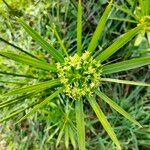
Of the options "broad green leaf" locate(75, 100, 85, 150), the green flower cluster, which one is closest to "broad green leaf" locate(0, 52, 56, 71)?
the green flower cluster

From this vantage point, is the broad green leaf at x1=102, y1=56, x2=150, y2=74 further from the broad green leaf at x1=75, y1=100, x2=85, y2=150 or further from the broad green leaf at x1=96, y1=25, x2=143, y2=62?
the broad green leaf at x1=75, y1=100, x2=85, y2=150

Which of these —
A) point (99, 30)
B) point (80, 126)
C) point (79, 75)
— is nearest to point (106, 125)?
point (80, 126)

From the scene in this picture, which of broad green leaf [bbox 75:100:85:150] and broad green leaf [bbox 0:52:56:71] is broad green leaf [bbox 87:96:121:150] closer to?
broad green leaf [bbox 75:100:85:150]

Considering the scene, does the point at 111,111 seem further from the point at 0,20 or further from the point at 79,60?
the point at 79,60

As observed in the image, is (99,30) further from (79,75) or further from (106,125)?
(106,125)

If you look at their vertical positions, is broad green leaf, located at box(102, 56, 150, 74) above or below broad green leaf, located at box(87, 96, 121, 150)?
above

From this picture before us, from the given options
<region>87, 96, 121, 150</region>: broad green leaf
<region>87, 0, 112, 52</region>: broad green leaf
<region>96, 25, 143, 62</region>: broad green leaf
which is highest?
<region>87, 0, 112, 52</region>: broad green leaf

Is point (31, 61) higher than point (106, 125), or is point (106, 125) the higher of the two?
point (31, 61)

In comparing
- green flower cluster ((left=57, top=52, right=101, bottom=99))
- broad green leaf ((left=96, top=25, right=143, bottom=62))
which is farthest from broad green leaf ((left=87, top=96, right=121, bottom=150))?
broad green leaf ((left=96, top=25, right=143, bottom=62))

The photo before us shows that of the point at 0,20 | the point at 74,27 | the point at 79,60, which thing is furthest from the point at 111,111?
the point at 79,60
